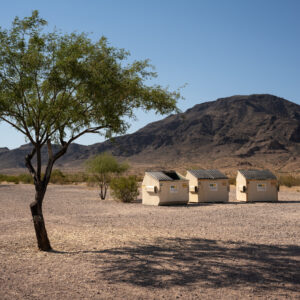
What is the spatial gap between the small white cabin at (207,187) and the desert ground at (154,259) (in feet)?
26.6

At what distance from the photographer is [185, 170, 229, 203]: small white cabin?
2412cm

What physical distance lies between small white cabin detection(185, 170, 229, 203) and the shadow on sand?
1294 centimetres

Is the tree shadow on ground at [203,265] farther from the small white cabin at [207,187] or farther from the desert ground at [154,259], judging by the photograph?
the small white cabin at [207,187]

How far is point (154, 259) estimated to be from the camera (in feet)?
30.1

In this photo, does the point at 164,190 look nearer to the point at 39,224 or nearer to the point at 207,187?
the point at 207,187

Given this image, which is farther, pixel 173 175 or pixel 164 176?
pixel 173 175

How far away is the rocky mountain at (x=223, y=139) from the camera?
103 m

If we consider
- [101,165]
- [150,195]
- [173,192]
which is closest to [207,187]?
[173,192]

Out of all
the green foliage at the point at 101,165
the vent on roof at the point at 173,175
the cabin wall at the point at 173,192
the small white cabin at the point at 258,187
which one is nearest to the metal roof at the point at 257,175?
the small white cabin at the point at 258,187

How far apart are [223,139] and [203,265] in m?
109

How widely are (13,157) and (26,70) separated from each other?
153185 millimetres

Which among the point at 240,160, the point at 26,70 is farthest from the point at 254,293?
the point at 240,160

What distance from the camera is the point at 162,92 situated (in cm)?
1145

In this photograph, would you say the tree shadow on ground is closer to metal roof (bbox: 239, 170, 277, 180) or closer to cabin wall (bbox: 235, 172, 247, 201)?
cabin wall (bbox: 235, 172, 247, 201)
